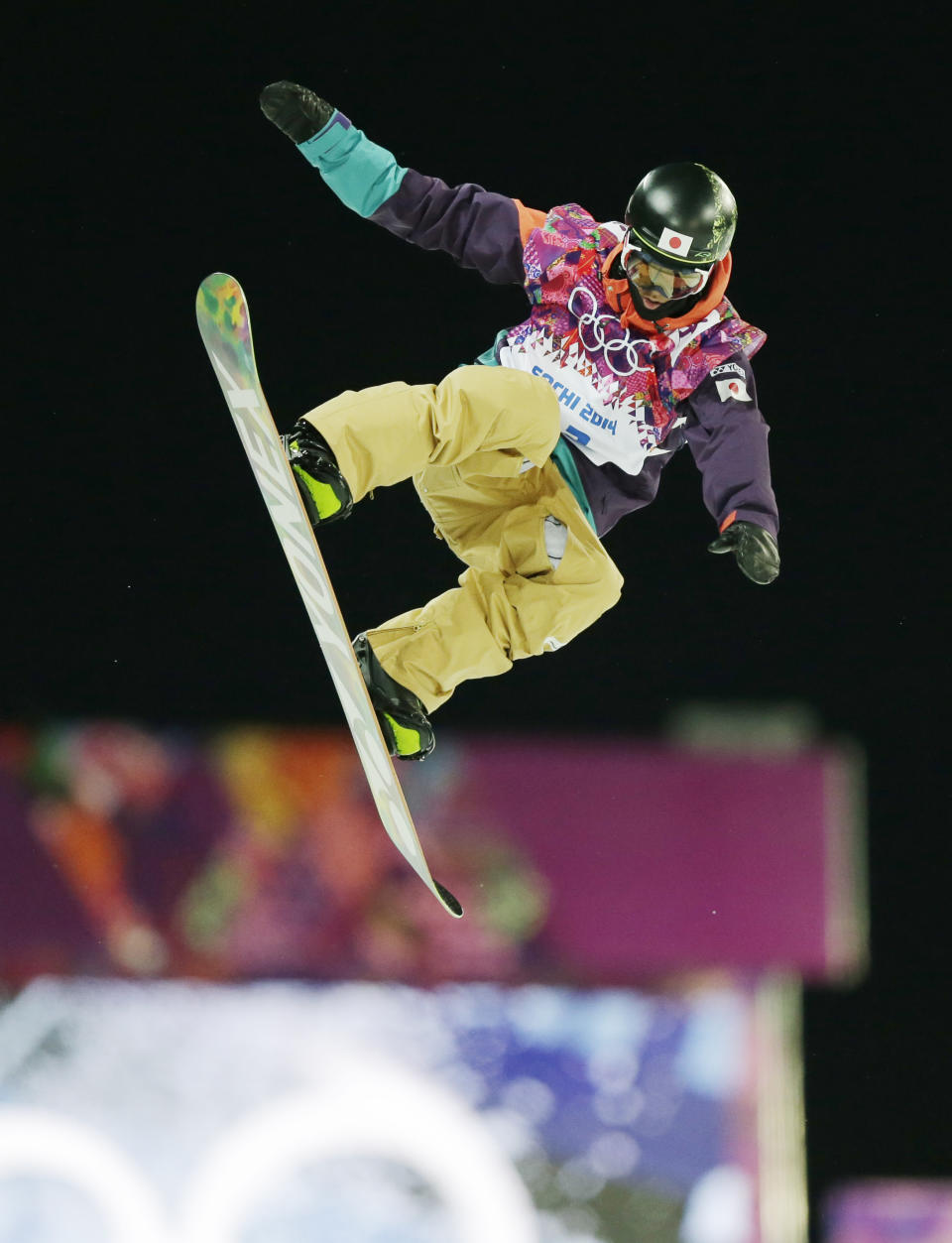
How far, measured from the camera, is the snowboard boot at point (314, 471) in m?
2.27

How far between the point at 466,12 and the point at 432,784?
2120 millimetres

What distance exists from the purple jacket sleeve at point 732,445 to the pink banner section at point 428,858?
7.25 feet

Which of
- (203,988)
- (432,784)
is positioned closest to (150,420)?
(432,784)

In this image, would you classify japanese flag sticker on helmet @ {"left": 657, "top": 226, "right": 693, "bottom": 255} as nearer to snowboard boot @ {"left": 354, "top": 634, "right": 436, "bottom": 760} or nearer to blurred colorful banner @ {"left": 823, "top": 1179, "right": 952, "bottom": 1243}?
snowboard boot @ {"left": 354, "top": 634, "right": 436, "bottom": 760}

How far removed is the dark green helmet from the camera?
2.45m

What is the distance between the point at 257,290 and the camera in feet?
14.1

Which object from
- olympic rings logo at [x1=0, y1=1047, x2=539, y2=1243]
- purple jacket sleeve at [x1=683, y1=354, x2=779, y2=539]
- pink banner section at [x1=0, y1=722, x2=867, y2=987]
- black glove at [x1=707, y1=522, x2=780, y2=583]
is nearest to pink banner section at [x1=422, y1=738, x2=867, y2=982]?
pink banner section at [x1=0, y1=722, x2=867, y2=987]

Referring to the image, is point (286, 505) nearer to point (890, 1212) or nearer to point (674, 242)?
point (674, 242)

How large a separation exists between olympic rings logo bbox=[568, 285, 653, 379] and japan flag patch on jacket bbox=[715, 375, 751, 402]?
0.13 m

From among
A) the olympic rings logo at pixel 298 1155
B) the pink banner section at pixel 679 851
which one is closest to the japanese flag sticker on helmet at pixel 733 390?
the pink banner section at pixel 679 851

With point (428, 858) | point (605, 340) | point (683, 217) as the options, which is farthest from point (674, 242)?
point (428, 858)

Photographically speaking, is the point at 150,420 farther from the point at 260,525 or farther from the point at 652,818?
the point at 652,818

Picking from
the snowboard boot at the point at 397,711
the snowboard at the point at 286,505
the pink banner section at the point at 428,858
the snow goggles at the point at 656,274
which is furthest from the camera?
the pink banner section at the point at 428,858

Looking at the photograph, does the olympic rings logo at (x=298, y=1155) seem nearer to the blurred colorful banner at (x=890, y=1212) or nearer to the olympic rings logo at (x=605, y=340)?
the blurred colorful banner at (x=890, y=1212)
